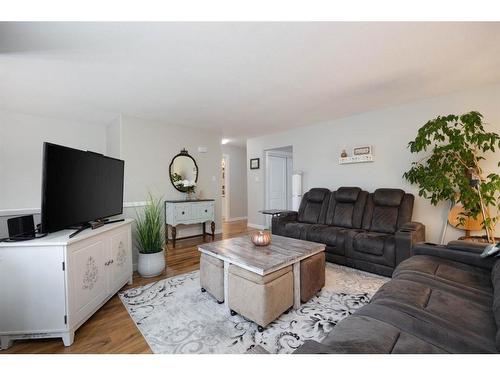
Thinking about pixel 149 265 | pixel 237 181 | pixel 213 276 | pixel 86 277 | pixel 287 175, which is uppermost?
pixel 287 175

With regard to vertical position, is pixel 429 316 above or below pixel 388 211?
below

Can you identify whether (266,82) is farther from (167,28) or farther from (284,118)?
(284,118)

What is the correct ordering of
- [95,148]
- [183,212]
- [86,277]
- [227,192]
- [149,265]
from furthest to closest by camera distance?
[227,192] → [95,148] → [183,212] → [149,265] → [86,277]

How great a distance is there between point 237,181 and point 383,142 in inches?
163

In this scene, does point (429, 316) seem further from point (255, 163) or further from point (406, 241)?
point (255, 163)

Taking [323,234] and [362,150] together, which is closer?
[323,234]

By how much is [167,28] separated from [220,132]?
3106 millimetres

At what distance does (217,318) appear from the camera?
1.81 metres

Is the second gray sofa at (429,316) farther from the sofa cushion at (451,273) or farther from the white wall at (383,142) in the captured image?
the white wall at (383,142)

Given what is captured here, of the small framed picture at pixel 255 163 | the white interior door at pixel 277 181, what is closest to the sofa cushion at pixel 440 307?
the white interior door at pixel 277 181

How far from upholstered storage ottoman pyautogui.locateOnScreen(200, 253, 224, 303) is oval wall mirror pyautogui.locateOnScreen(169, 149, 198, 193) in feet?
7.00

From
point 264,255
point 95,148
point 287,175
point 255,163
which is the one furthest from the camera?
point 287,175

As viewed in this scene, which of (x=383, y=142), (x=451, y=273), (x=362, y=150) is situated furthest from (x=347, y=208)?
(x=451, y=273)

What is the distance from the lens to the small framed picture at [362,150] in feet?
11.6
